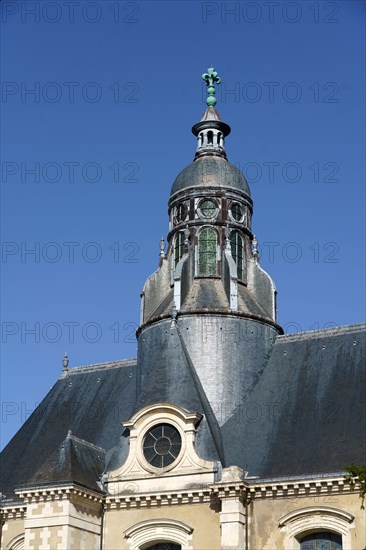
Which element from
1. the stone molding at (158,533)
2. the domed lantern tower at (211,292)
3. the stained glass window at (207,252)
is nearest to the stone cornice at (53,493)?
the stone molding at (158,533)

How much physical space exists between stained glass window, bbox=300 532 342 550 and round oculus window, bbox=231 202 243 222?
13658 mm

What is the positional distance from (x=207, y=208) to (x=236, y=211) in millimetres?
1235

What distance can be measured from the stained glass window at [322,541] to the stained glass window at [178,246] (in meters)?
12.6

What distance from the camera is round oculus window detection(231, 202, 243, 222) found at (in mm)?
38156

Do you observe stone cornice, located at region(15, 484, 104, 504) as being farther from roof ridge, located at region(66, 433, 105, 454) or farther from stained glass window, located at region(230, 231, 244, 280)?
stained glass window, located at region(230, 231, 244, 280)

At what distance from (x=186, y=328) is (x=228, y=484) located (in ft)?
23.8

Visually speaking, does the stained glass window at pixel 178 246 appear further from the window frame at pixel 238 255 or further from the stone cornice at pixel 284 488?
the stone cornice at pixel 284 488

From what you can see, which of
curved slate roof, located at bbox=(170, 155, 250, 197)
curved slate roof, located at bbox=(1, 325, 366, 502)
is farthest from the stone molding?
curved slate roof, located at bbox=(170, 155, 250, 197)

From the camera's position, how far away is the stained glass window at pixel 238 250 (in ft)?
123

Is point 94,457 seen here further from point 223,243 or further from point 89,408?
point 223,243

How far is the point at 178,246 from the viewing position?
125 ft

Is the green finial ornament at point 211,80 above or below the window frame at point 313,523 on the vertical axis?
above

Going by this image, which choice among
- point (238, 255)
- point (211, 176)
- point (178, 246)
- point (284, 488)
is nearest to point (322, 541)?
point (284, 488)

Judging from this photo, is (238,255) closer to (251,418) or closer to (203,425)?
(251,418)
